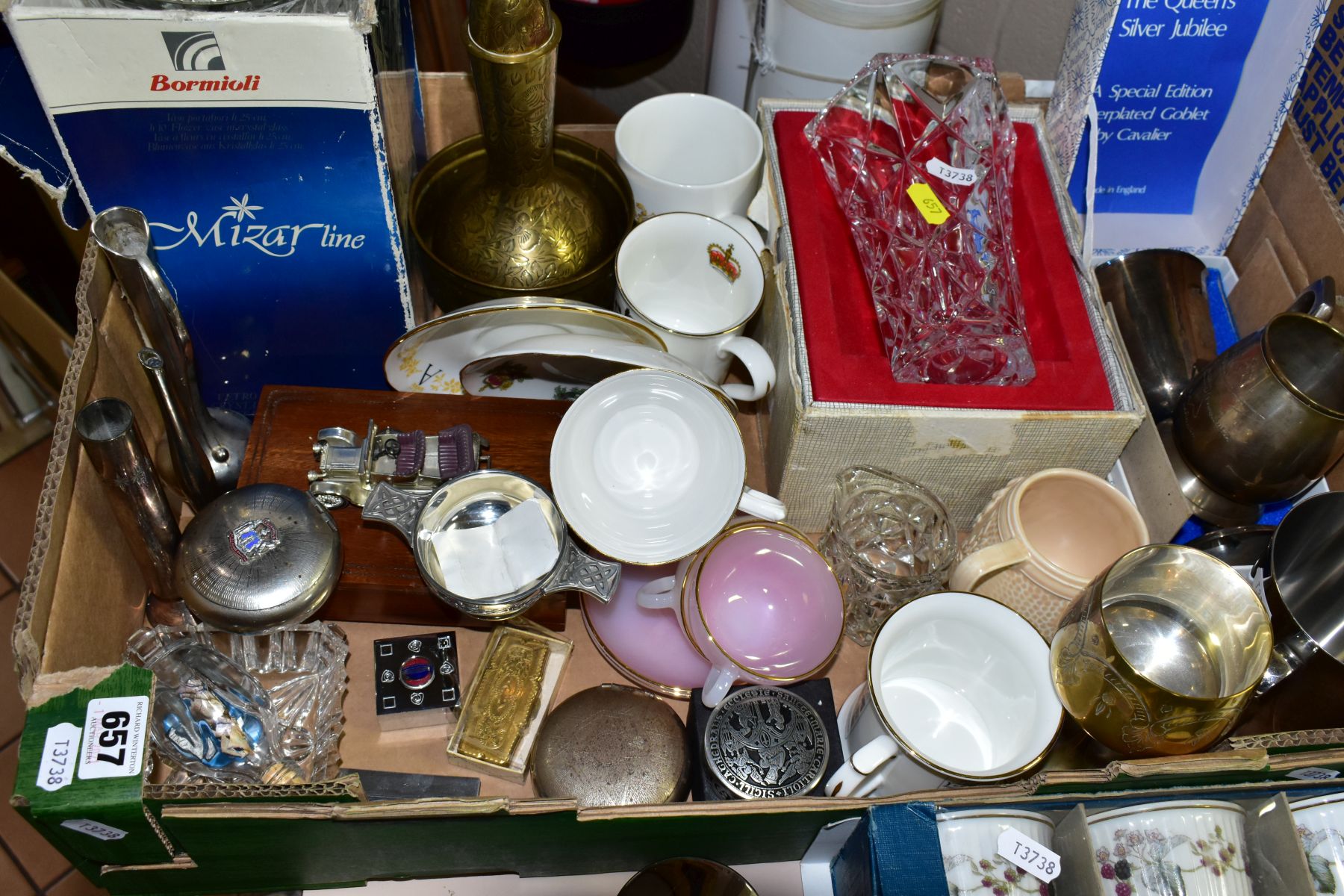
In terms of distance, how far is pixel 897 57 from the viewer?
3.30ft

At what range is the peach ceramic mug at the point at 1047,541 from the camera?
0.81 m

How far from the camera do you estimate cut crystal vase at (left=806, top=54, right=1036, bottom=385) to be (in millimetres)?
866

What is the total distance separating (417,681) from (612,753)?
0.58 feet

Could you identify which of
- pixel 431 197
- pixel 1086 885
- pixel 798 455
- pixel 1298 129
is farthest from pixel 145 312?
pixel 1298 129

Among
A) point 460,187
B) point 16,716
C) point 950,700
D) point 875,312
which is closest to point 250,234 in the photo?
point 460,187

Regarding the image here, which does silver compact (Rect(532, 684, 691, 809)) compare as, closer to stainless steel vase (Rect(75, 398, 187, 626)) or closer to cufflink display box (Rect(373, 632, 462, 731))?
cufflink display box (Rect(373, 632, 462, 731))

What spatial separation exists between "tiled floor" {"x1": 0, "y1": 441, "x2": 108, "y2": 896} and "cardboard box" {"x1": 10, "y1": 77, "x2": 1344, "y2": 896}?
43cm

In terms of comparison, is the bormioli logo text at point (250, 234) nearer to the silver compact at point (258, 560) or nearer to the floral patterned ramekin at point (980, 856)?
the silver compact at point (258, 560)

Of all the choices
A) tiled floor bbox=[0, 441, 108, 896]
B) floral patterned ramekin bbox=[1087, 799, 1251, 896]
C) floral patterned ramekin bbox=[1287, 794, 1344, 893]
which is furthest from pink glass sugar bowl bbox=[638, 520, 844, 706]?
tiled floor bbox=[0, 441, 108, 896]

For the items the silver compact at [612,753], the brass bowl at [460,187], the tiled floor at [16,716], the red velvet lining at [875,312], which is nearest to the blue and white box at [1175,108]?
the red velvet lining at [875,312]

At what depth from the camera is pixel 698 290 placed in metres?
1.07

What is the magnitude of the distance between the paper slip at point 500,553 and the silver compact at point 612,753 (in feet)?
0.40

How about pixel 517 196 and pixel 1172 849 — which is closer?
pixel 1172 849

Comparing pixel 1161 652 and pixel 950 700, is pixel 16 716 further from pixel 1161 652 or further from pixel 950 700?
pixel 1161 652
